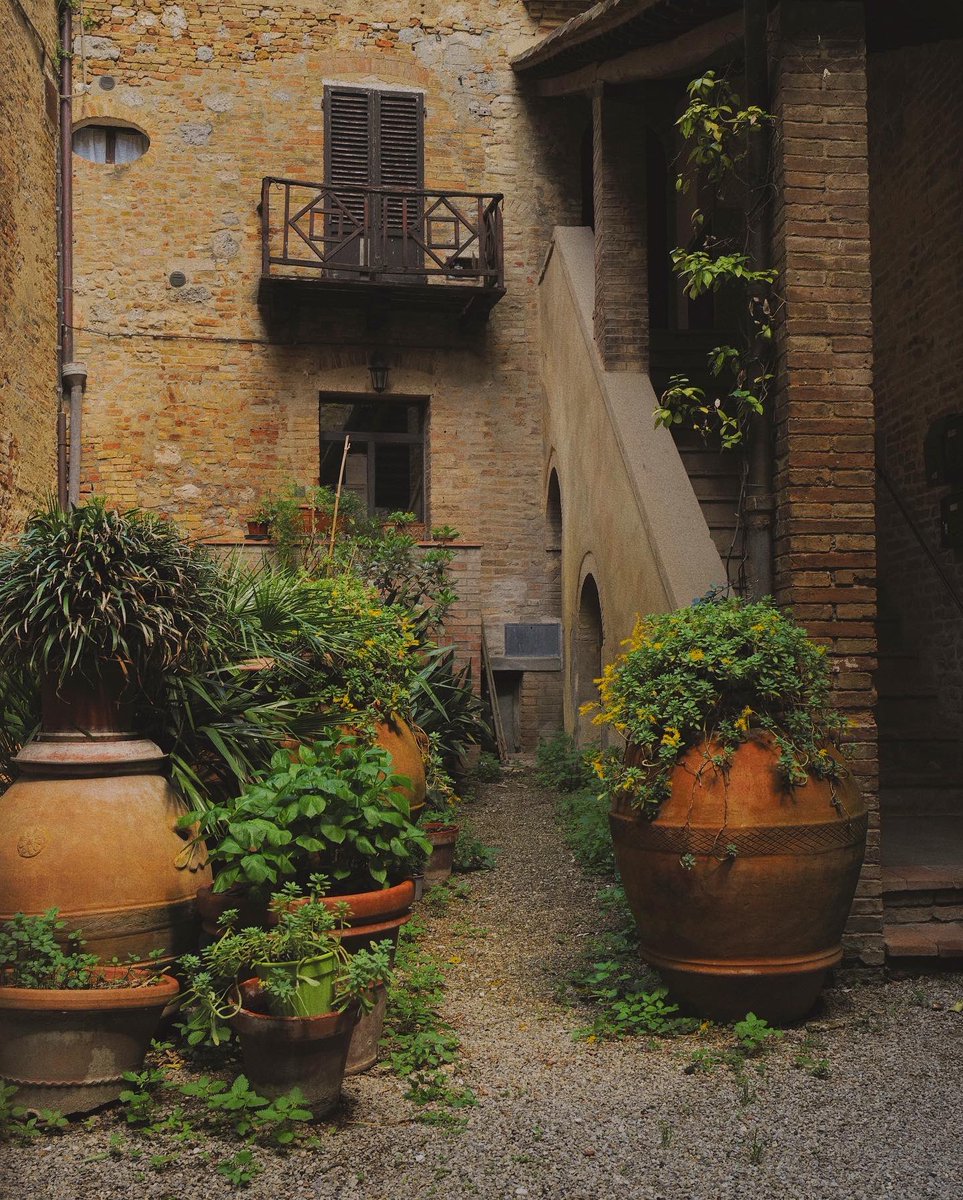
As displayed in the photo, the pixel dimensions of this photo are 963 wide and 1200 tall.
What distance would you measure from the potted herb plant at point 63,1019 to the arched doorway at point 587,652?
6.41 metres

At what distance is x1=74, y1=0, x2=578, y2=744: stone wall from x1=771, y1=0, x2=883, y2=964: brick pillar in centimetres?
712

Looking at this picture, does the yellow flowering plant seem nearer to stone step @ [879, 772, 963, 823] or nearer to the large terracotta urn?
the large terracotta urn

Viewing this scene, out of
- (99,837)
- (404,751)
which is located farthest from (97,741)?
(404,751)

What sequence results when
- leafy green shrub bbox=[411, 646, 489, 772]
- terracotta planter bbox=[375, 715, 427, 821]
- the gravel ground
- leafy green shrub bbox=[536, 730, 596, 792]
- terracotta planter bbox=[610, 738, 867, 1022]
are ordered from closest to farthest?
the gravel ground → terracotta planter bbox=[610, 738, 867, 1022] → terracotta planter bbox=[375, 715, 427, 821] → leafy green shrub bbox=[411, 646, 489, 772] → leafy green shrub bbox=[536, 730, 596, 792]

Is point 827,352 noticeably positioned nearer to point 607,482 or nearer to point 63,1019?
point 607,482

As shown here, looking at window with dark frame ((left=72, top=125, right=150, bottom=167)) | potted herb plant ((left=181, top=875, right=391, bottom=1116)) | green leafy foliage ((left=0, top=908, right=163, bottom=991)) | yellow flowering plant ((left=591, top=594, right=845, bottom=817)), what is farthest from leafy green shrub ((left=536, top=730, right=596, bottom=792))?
window with dark frame ((left=72, top=125, right=150, bottom=167))

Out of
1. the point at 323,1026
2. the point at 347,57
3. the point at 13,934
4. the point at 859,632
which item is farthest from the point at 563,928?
the point at 347,57

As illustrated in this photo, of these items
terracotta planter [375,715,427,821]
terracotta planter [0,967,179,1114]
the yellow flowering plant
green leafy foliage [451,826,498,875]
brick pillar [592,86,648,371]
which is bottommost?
green leafy foliage [451,826,498,875]

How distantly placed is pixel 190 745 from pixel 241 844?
3.01 ft

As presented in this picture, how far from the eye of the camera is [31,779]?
12.3 ft

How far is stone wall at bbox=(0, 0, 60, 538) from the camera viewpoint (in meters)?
9.02

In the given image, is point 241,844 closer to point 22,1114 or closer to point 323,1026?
point 323,1026

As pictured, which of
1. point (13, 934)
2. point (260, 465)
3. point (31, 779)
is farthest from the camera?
point (260, 465)

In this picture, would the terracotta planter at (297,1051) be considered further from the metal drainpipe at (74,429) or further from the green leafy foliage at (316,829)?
the metal drainpipe at (74,429)
